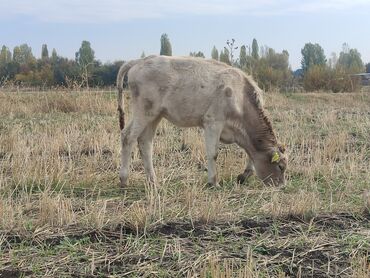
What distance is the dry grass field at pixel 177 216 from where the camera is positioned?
188 inches

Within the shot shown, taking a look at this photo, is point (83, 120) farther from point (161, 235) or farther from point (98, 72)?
point (98, 72)

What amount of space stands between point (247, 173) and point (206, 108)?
132cm

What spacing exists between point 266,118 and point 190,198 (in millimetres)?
2848

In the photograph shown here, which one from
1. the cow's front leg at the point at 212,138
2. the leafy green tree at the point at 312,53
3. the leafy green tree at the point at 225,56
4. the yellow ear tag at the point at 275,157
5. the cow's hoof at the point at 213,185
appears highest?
the leafy green tree at the point at 312,53

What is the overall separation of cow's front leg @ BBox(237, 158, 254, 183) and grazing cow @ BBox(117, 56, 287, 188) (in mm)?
18

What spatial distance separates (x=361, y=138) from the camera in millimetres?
12711

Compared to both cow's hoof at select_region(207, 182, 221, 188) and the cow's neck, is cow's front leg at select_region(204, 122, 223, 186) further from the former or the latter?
the cow's neck

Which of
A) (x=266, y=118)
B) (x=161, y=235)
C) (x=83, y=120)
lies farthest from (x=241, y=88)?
(x=83, y=120)

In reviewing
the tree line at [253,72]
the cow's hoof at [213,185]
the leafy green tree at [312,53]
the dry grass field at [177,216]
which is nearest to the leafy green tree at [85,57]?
the tree line at [253,72]

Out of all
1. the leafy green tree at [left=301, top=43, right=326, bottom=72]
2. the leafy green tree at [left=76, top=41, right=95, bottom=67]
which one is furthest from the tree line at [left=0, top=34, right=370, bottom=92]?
the leafy green tree at [left=301, top=43, right=326, bottom=72]

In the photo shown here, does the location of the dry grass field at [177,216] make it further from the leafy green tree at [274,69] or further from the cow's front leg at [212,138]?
the leafy green tree at [274,69]

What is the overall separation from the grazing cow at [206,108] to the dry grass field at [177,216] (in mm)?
449

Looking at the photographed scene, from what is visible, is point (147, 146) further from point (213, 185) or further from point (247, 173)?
point (247, 173)

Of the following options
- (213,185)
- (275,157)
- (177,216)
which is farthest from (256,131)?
(177,216)
